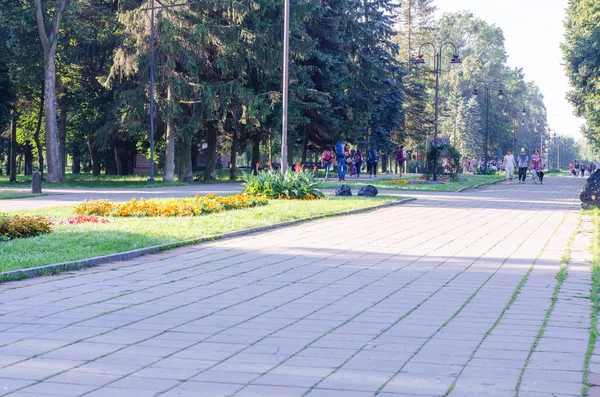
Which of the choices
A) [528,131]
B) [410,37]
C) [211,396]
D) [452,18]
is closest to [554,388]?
[211,396]

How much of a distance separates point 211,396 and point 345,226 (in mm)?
11597

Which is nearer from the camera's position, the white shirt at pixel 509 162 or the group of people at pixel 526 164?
the group of people at pixel 526 164

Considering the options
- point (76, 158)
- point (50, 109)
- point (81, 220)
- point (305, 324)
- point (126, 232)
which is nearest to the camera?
point (305, 324)

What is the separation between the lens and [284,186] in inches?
951

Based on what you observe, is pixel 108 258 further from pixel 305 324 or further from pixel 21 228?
pixel 305 324

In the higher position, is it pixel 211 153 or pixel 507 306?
pixel 211 153

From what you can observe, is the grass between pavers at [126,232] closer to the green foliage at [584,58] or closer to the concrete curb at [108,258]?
the concrete curb at [108,258]

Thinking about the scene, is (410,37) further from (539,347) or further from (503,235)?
(539,347)

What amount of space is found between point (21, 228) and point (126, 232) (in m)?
1.56

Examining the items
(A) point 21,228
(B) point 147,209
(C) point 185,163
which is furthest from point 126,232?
(C) point 185,163

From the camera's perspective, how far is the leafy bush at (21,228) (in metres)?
13.1

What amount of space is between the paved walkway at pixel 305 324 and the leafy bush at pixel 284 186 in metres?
11.1

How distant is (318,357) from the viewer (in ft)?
19.6

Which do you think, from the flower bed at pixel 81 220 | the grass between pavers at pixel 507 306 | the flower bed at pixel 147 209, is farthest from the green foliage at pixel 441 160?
the grass between pavers at pixel 507 306
